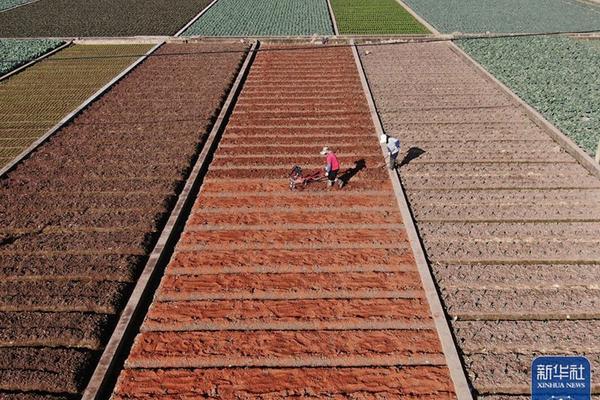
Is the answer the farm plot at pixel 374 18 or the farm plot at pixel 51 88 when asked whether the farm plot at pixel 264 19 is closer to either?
the farm plot at pixel 374 18

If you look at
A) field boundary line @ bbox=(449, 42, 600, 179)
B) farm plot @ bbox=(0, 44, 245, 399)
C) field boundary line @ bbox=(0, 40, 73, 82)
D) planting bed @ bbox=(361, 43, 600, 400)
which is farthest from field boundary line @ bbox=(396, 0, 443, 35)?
field boundary line @ bbox=(0, 40, 73, 82)

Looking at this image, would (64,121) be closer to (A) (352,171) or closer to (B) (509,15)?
(A) (352,171)

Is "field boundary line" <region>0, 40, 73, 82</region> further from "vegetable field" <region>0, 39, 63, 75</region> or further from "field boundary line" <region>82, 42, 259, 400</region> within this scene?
"field boundary line" <region>82, 42, 259, 400</region>

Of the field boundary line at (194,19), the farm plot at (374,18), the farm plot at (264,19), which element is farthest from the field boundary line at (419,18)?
the field boundary line at (194,19)

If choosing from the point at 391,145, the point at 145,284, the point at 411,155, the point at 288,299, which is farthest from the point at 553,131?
the point at 145,284

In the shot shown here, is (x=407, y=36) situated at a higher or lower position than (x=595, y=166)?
higher

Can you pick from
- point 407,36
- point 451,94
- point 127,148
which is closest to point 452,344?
point 127,148

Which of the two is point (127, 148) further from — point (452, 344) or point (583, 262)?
point (583, 262)
